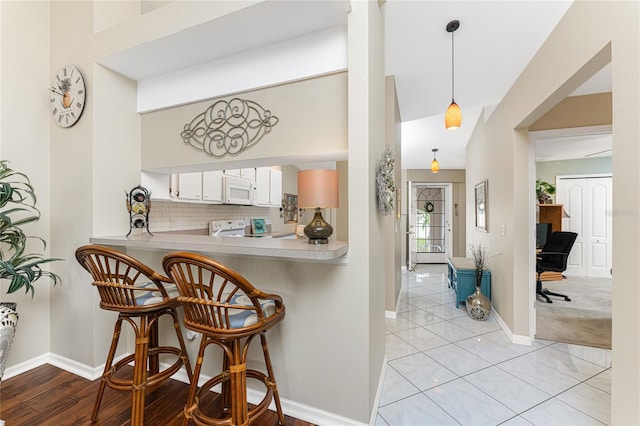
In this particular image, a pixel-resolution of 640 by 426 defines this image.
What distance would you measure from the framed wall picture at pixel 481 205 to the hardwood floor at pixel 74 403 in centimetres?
342

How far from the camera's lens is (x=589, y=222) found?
5488 millimetres

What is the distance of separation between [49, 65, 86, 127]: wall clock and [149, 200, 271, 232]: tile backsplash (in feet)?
3.00

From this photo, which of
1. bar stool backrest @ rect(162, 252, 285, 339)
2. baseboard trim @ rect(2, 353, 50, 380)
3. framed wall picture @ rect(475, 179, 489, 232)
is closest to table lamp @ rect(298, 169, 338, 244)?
bar stool backrest @ rect(162, 252, 285, 339)

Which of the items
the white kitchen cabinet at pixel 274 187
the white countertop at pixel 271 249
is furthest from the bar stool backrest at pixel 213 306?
the white kitchen cabinet at pixel 274 187

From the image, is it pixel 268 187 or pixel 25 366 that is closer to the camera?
pixel 25 366

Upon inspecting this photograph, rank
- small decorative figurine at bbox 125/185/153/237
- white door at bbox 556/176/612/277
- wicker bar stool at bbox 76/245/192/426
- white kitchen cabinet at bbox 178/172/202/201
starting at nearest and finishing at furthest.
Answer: wicker bar stool at bbox 76/245/192/426, small decorative figurine at bbox 125/185/153/237, white kitchen cabinet at bbox 178/172/202/201, white door at bbox 556/176/612/277

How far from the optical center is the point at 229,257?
1.86 meters

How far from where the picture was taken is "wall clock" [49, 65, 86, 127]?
2107mm

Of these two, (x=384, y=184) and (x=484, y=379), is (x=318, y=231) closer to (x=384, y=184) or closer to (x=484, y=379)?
(x=384, y=184)

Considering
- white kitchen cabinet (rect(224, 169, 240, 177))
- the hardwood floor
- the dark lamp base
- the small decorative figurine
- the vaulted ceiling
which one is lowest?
the hardwood floor

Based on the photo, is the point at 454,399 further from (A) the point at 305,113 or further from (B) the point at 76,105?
(B) the point at 76,105

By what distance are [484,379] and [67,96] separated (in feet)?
13.0

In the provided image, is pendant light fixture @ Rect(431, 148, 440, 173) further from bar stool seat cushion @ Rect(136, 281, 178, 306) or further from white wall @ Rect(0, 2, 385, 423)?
bar stool seat cushion @ Rect(136, 281, 178, 306)

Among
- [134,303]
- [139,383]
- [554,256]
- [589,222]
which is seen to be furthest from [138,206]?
[589,222]
